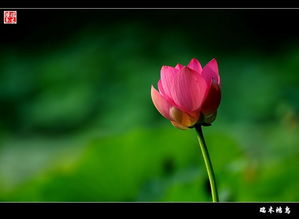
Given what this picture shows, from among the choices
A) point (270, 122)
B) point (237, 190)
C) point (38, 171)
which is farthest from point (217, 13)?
point (38, 171)

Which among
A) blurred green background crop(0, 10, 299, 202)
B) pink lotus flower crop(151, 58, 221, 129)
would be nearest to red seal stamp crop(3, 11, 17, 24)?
blurred green background crop(0, 10, 299, 202)

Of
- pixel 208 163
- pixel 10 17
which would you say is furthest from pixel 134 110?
pixel 208 163

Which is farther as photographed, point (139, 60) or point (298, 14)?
point (139, 60)

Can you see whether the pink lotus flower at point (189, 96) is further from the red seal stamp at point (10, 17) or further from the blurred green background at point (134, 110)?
the red seal stamp at point (10, 17)

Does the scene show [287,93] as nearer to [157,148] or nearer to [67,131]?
[157,148]

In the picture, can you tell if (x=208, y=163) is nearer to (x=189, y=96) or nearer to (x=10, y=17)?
(x=189, y=96)

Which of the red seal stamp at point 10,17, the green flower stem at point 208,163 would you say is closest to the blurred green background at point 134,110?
the red seal stamp at point 10,17
